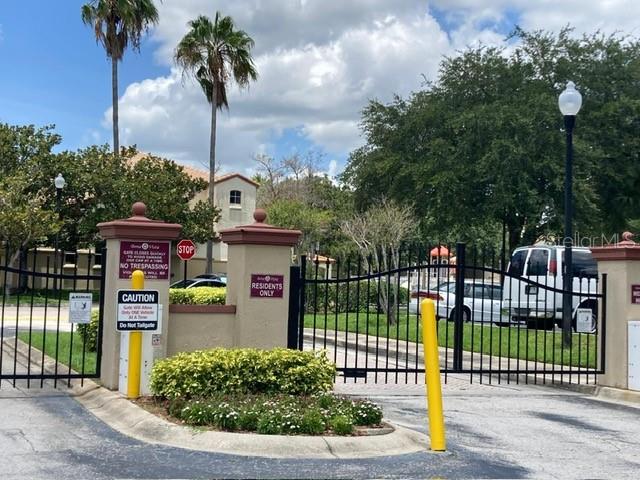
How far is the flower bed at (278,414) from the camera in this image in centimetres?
749

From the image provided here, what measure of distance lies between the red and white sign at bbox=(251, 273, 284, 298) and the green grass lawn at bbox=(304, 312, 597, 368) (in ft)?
5.40

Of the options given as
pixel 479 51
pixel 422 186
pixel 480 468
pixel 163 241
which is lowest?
pixel 480 468

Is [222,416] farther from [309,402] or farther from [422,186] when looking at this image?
[422,186]

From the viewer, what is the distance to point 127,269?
32.0ft

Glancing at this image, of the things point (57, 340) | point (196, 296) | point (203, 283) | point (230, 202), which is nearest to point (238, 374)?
point (57, 340)

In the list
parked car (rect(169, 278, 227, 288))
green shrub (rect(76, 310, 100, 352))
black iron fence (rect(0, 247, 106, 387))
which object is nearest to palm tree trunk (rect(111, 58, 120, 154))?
parked car (rect(169, 278, 227, 288))

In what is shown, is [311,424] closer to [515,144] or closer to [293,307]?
[293,307]

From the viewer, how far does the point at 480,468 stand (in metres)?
7.02

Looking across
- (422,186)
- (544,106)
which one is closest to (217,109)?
(422,186)

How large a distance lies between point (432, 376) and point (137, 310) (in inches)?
153

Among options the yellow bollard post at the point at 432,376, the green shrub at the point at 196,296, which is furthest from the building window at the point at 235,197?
the yellow bollard post at the point at 432,376

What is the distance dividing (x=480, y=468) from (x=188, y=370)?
3.33 meters

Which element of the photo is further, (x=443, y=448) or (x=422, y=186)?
(x=422, y=186)

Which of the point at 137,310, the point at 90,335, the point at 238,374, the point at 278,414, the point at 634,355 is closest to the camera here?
the point at 278,414
